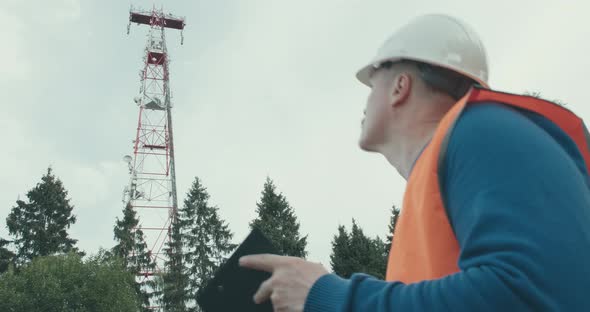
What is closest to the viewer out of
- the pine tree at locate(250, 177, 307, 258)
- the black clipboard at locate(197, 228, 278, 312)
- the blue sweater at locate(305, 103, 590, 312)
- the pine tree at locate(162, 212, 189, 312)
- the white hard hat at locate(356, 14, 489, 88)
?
the blue sweater at locate(305, 103, 590, 312)

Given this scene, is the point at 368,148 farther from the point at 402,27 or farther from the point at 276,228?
the point at 276,228

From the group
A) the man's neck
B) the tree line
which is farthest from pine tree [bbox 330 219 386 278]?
the man's neck

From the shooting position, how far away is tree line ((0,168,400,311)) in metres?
34.2

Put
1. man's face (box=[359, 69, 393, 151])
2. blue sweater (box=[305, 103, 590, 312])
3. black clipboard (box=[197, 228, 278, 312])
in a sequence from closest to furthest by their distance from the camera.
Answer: blue sweater (box=[305, 103, 590, 312]) < black clipboard (box=[197, 228, 278, 312]) < man's face (box=[359, 69, 393, 151])

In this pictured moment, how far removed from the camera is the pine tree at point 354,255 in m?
34.7

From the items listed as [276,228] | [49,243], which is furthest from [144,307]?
[276,228]

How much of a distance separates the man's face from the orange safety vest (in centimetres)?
39

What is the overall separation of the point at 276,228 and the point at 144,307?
13039mm

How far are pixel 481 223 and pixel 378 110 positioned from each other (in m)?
0.87

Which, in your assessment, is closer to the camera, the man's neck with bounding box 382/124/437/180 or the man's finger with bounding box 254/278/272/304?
the man's finger with bounding box 254/278/272/304

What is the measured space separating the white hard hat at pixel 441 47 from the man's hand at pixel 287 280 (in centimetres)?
91

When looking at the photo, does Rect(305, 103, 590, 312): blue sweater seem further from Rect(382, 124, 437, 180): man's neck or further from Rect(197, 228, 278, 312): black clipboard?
Rect(382, 124, 437, 180): man's neck

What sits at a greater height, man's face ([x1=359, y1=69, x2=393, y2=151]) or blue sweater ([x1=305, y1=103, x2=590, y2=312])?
man's face ([x1=359, y1=69, x2=393, y2=151])

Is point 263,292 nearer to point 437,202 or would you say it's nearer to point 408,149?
point 437,202
